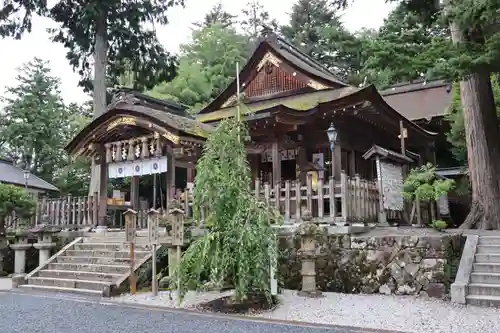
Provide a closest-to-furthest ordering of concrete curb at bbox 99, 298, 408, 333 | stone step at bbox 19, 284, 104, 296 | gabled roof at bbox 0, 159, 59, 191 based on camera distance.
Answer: concrete curb at bbox 99, 298, 408, 333 → stone step at bbox 19, 284, 104, 296 → gabled roof at bbox 0, 159, 59, 191

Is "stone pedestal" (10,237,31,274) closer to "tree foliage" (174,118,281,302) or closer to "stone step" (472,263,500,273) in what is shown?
"tree foliage" (174,118,281,302)

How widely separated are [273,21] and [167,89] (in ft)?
48.6

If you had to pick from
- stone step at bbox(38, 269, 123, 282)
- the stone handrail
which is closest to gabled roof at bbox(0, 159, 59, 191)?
stone step at bbox(38, 269, 123, 282)

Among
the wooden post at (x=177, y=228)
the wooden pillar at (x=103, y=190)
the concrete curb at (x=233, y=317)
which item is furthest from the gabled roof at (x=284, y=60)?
the concrete curb at (x=233, y=317)

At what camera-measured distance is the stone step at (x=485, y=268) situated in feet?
22.5

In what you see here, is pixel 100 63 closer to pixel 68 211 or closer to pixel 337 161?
pixel 68 211

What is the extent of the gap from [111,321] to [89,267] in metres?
4.04

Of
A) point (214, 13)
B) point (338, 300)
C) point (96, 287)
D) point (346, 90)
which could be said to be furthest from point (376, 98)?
point (214, 13)

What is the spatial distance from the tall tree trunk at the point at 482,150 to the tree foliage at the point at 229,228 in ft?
18.9

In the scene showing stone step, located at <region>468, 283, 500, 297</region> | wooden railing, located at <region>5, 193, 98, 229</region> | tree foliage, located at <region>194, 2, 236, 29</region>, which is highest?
tree foliage, located at <region>194, 2, 236, 29</region>

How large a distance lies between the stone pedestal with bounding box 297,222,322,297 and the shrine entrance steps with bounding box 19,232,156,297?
135 inches

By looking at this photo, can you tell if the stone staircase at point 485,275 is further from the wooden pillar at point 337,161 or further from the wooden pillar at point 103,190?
the wooden pillar at point 103,190

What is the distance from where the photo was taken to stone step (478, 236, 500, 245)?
7.73m

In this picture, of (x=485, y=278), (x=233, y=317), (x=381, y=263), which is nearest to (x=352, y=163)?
(x=381, y=263)
